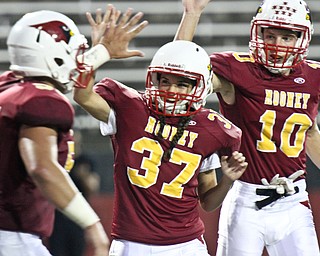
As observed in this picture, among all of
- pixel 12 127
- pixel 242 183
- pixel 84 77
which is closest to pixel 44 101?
pixel 12 127

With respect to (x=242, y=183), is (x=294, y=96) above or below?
above

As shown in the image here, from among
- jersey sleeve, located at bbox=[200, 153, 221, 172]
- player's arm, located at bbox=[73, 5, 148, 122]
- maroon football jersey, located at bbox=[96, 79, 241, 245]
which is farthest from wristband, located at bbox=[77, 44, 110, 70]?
jersey sleeve, located at bbox=[200, 153, 221, 172]

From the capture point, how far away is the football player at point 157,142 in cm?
330

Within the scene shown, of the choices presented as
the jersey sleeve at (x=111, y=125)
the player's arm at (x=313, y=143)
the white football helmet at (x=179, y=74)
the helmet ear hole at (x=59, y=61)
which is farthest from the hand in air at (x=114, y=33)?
the player's arm at (x=313, y=143)

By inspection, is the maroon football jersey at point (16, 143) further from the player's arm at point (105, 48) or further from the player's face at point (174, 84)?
the player's face at point (174, 84)

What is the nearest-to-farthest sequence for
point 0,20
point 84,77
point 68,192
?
1. point 68,192
2. point 84,77
3. point 0,20

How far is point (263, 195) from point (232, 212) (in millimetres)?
155

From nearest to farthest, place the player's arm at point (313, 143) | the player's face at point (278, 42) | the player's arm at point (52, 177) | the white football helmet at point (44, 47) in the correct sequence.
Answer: the player's arm at point (52, 177), the white football helmet at point (44, 47), the player's face at point (278, 42), the player's arm at point (313, 143)

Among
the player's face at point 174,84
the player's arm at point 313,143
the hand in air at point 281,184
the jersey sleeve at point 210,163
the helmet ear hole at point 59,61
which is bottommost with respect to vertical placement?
the hand in air at point 281,184

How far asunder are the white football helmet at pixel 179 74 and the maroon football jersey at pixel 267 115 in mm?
343

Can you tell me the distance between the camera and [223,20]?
24.2 feet

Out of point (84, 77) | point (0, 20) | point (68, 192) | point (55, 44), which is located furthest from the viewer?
point (0, 20)

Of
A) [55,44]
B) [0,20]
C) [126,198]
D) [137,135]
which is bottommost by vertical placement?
[0,20]

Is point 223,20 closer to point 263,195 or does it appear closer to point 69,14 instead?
point 69,14
